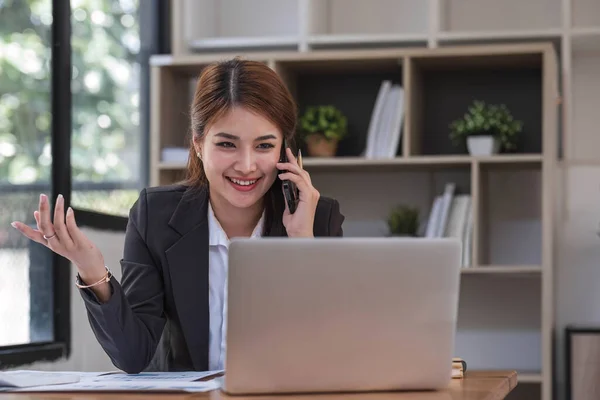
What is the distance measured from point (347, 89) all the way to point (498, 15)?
69cm

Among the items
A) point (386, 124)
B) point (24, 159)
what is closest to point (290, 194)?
point (24, 159)

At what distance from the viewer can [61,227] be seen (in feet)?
5.22

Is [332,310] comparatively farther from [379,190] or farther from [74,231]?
[379,190]

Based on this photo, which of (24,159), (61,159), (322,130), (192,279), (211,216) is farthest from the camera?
(322,130)

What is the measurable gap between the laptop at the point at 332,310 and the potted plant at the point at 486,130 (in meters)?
2.37

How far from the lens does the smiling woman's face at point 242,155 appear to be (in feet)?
7.16

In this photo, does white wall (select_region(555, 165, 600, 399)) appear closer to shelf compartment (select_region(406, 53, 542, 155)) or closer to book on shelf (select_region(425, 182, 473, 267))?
shelf compartment (select_region(406, 53, 542, 155))

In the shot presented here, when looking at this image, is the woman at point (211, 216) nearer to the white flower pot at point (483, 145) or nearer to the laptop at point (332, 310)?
the laptop at point (332, 310)

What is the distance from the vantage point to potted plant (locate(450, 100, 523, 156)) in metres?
3.79

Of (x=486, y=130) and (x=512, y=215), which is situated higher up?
(x=486, y=130)

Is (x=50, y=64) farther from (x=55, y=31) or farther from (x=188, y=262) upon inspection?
(x=188, y=262)

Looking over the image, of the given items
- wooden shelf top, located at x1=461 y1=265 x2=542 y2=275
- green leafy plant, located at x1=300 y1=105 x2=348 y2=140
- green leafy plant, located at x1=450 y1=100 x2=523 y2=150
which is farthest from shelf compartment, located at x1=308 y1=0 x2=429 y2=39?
wooden shelf top, located at x1=461 y1=265 x2=542 y2=275

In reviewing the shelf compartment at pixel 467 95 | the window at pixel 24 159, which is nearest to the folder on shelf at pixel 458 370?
the window at pixel 24 159

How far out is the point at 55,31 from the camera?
3.36 m
